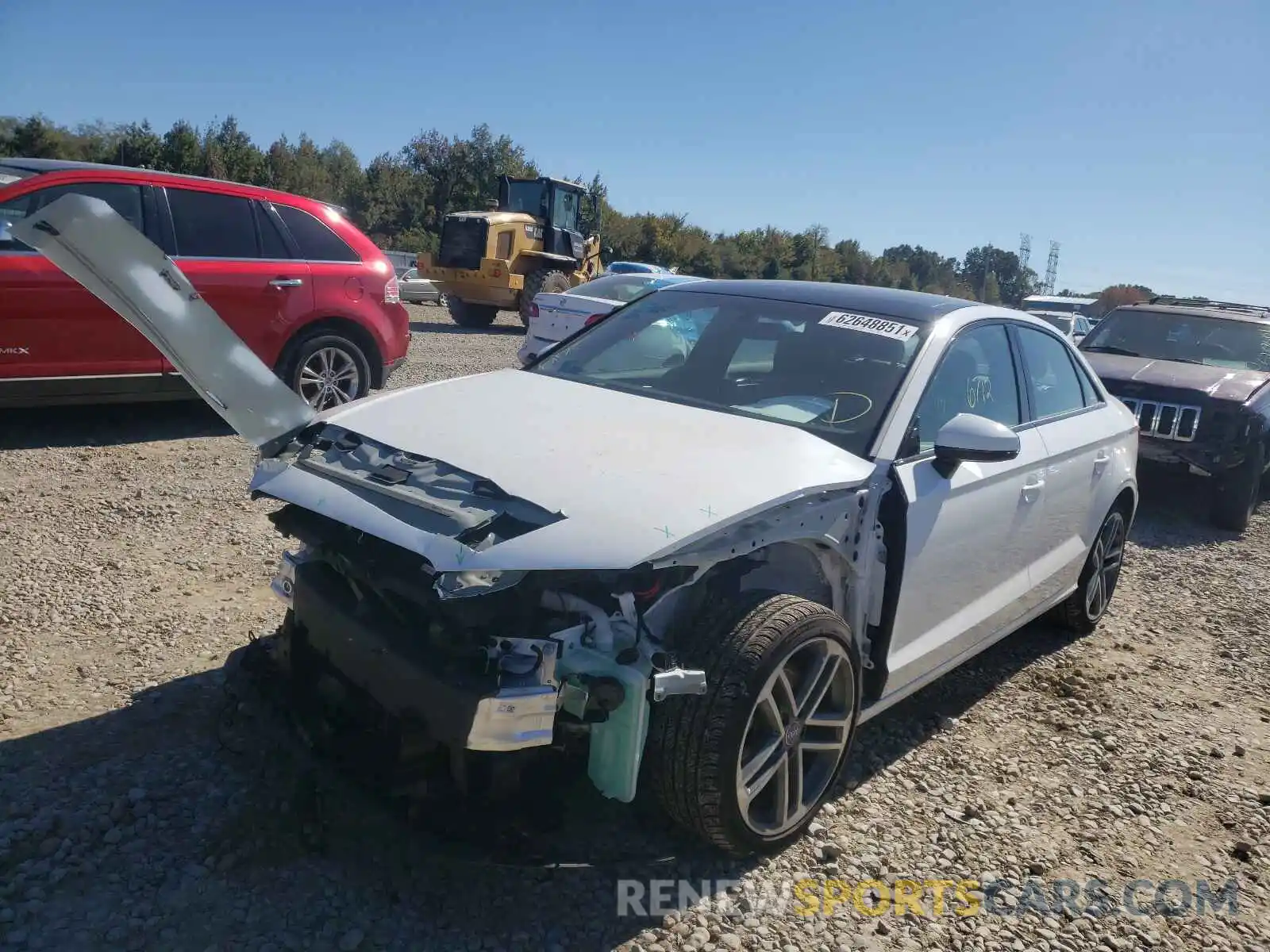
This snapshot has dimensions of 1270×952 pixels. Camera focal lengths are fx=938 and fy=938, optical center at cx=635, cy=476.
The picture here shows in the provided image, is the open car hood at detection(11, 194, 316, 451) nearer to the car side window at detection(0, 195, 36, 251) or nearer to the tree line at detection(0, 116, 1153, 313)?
the car side window at detection(0, 195, 36, 251)

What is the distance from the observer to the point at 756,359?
12.2 ft

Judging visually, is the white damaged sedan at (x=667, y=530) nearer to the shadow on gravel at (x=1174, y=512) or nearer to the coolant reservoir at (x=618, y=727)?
the coolant reservoir at (x=618, y=727)

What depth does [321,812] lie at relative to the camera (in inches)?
104

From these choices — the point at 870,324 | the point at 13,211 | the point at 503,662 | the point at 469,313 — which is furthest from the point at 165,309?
the point at 469,313

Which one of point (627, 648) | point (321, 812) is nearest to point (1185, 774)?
point (627, 648)

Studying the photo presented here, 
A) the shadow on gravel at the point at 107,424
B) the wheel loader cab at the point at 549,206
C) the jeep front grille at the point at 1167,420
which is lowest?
the shadow on gravel at the point at 107,424

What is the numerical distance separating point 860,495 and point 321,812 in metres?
1.85

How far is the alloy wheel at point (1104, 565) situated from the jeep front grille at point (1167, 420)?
107 inches

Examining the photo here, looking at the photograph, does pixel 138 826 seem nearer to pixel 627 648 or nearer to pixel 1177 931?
pixel 627 648

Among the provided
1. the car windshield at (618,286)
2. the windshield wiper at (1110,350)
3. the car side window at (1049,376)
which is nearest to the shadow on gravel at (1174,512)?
the windshield wiper at (1110,350)

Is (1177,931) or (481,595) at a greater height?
(481,595)

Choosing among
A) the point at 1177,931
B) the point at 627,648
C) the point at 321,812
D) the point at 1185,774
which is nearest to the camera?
the point at 627,648

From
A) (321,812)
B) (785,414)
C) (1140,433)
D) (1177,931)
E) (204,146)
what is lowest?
(1177,931)

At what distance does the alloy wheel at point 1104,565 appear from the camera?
4848 millimetres
